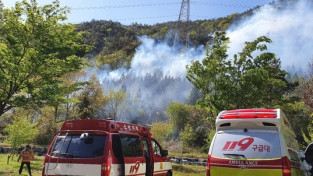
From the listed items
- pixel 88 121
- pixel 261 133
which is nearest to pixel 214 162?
pixel 261 133

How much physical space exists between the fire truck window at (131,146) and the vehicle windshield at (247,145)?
2852mm

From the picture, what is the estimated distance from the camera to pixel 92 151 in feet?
24.3

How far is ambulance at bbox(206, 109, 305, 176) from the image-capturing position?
221 inches

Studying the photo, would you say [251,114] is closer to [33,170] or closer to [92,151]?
[92,151]

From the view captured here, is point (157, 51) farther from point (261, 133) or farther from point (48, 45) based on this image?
point (261, 133)

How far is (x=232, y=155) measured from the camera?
234 inches

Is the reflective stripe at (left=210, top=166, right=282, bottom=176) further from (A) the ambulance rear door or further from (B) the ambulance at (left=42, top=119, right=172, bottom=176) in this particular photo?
(B) the ambulance at (left=42, top=119, right=172, bottom=176)

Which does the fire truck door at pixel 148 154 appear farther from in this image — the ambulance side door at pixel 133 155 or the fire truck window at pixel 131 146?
the fire truck window at pixel 131 146

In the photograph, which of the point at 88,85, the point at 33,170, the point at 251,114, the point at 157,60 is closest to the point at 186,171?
the point at 33,170

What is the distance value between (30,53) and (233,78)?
33.3 ft

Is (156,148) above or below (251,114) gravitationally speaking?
below

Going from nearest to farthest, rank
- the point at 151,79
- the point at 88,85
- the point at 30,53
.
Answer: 1. the point at 30,53
2. the point at 88,85
3. the point at 151,79

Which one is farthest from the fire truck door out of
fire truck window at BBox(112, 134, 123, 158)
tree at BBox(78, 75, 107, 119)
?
tree at BBox(78, 75, 107, 119)

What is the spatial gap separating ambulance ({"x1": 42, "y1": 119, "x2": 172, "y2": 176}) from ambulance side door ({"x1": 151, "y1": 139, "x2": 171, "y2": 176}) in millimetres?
1601
